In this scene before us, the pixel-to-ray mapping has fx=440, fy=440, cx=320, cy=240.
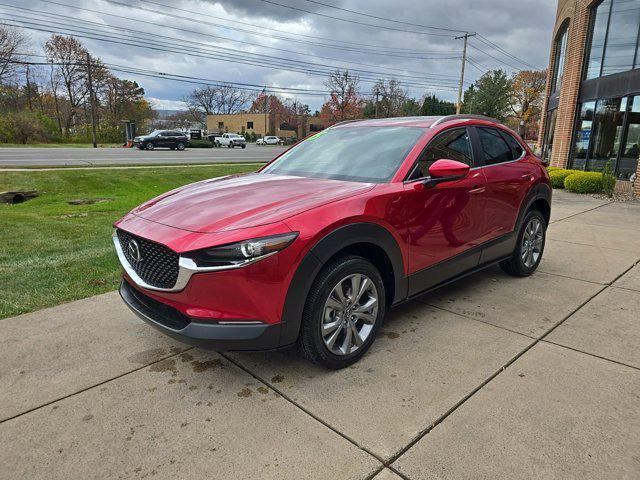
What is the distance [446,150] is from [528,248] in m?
1.92

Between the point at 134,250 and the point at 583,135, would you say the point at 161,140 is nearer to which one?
the point at 583,135

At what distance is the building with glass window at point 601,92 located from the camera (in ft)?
42.6

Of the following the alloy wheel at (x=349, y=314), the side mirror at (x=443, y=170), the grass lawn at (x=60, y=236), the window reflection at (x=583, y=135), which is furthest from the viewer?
the window reflection at (x=583, y=135)

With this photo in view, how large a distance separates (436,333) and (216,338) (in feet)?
6.05

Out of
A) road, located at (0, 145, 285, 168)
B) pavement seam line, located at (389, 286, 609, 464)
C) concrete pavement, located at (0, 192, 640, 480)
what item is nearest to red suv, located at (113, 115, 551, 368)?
concrete pavement, located at (0, 192, 640, 480)

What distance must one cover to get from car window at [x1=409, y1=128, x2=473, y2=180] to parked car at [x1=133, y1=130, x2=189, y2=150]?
32.4m

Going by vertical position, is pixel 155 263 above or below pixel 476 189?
below

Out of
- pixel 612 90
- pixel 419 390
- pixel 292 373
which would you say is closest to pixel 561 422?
pixel 419 390

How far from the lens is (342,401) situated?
2.61 m

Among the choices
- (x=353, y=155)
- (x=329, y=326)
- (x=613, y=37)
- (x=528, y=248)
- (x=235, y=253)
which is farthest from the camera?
(x=613, y=37)

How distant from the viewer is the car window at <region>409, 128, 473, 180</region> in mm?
3363

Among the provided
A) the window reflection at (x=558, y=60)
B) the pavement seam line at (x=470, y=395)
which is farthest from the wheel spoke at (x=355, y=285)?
the window reflection at (x=558, y=60)

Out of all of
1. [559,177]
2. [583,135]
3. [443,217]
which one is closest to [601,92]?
[583,135]

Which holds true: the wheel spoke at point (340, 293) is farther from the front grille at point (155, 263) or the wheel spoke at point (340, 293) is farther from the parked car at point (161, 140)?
the parked car at point (161, 140)
